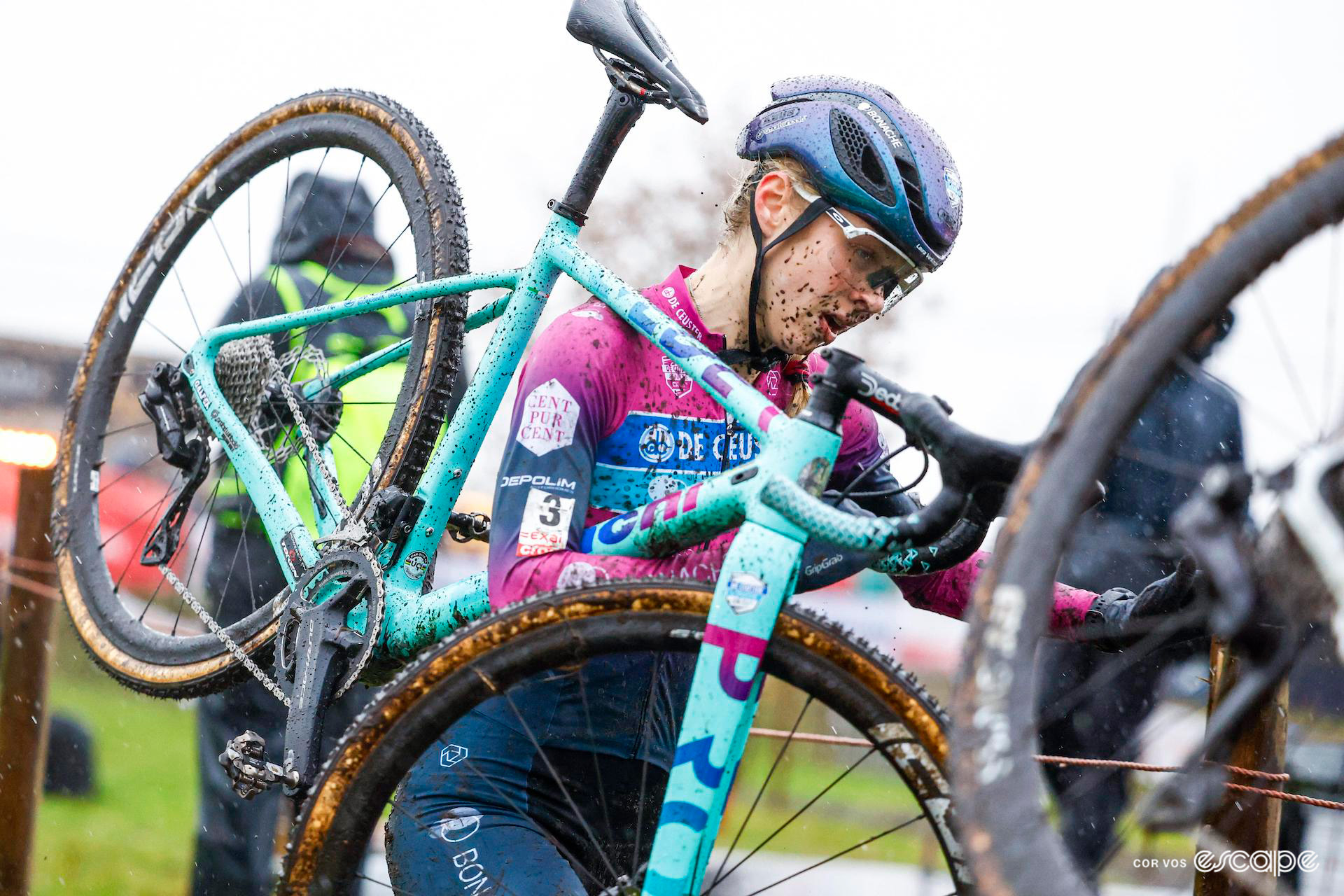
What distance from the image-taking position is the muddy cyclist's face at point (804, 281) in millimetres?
1887

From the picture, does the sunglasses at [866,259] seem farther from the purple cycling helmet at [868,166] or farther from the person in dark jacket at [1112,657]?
the person in dark jacket at [1112,657]

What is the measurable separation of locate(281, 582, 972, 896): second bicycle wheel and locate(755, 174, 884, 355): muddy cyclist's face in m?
0.56

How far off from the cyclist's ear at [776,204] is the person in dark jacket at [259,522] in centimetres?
154

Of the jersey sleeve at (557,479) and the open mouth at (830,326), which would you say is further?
the open mouth at (830,326)

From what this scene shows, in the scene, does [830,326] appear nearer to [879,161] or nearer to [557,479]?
[879,161]

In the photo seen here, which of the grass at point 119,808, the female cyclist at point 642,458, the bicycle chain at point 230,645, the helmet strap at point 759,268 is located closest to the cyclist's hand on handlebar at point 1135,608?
the female cyclist at point 642,458

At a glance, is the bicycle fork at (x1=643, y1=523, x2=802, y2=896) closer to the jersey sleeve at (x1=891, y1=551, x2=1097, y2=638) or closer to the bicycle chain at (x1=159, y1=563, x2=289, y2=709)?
the jersey sleeve at (x1=891, y1=551, x2=1097, y2=638)

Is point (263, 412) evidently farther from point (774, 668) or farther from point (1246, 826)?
point (1246, 826)

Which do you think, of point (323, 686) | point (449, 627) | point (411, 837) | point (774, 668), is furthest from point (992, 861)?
point (323, 686)

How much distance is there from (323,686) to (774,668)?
0.83 meters

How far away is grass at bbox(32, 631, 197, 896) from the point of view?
5.12 metres

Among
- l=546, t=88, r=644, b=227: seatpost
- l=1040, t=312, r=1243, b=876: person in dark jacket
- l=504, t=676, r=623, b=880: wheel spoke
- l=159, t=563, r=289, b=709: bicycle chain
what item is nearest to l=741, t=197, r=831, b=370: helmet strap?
l=546, t=88, r=644, b=227: seatpost

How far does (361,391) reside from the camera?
3.17 metres

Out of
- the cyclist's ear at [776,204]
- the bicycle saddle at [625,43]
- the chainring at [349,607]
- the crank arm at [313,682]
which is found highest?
the bicycle saddle at [625,43]
